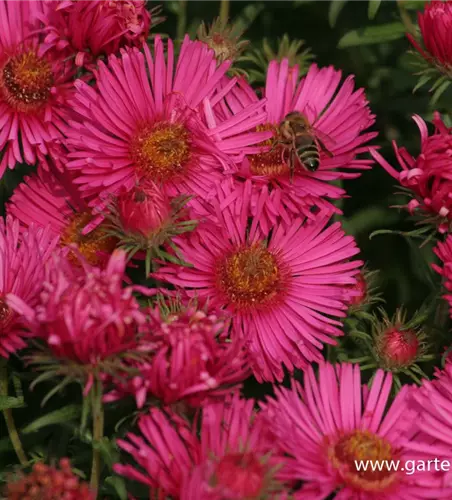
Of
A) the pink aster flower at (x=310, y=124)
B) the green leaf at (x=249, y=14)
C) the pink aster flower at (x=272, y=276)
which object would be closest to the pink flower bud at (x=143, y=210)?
the pink aster flower at (x=272, y=276)

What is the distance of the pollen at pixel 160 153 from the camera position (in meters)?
1.85

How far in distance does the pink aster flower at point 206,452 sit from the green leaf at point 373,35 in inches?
45.9

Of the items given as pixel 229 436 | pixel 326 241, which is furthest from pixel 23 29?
pixel 229 436

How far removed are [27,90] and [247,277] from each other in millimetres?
625

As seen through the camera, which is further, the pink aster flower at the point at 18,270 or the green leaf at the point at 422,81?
the green leaf at the point at 422,81

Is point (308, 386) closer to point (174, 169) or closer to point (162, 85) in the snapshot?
point (174, 169)

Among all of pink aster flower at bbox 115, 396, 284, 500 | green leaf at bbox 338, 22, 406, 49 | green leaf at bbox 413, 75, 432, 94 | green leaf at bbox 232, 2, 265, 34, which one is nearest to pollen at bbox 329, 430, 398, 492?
pink aster flower at bbox 115, 396, 284, 500

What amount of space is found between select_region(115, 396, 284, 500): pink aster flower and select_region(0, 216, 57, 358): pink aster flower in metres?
0.29

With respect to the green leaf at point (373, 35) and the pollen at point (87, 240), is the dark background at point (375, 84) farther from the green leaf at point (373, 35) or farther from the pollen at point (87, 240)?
the pollen at point (87, 240)

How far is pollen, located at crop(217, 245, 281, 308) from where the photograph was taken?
1829mm

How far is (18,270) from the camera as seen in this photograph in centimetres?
163

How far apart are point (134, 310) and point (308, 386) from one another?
0.37 meters

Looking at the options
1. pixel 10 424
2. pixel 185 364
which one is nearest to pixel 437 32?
pixel 185 364

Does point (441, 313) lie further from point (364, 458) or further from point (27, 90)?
point (27, 90)
